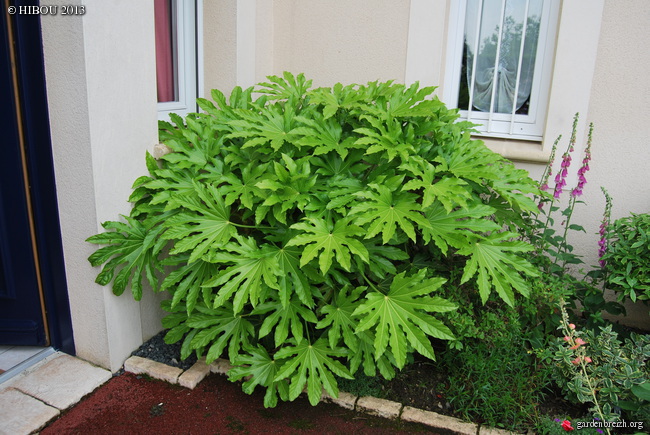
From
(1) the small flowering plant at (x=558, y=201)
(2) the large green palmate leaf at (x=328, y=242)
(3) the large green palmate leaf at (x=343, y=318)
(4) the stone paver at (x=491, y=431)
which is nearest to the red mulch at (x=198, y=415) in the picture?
(4) the stone paver at (x=491, y=431)

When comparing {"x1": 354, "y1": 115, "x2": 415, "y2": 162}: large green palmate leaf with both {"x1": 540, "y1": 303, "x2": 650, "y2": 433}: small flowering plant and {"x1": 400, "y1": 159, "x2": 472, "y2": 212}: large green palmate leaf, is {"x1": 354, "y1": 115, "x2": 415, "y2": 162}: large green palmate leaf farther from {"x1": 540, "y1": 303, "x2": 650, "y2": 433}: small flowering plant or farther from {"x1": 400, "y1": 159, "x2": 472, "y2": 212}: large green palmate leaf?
{"x1": 540, "y1": 303, "x2": 650, "y2": 433}: small flowering plant

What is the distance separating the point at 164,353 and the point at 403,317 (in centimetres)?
166

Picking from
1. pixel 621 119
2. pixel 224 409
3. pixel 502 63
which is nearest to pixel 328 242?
pixel 224 409

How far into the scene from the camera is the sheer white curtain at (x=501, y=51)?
12.6ft

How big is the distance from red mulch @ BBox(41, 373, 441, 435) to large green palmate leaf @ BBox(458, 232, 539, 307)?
86cm

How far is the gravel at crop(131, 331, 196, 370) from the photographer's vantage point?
322 centimetres

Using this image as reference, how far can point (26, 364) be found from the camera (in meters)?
3.04

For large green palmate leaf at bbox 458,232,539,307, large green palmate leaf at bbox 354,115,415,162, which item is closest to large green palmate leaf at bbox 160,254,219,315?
large green palmate leaf at bbox 354,115,415,162

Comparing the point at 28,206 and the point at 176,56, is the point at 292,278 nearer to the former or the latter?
the point at 28,206

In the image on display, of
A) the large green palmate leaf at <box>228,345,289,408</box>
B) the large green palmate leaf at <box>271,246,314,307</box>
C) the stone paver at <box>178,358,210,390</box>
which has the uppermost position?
the large green palmate leaf at <box>271,246,314,307</box>

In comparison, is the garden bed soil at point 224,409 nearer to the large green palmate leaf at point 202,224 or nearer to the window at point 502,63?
the large green palmate leaf at point 202,224

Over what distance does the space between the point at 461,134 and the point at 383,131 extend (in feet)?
2.57

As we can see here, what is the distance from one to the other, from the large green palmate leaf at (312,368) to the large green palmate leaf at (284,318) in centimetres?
9

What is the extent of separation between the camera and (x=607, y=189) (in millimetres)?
3723
